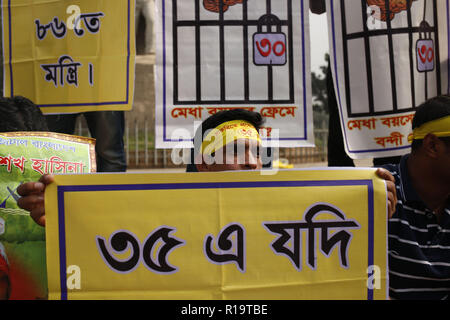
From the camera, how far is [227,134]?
1779mm

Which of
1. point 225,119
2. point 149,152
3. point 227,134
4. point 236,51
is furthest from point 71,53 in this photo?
point 149,152

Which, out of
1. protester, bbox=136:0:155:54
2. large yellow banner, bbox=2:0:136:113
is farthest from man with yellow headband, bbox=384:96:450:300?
protester, bbox=136:0:155:54

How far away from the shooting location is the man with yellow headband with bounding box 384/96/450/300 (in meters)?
1.58

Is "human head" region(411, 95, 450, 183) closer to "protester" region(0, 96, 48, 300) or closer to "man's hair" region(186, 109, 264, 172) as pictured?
"man's hair" region(186, 109, 264, 172)

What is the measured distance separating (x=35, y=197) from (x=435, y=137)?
4.24ft

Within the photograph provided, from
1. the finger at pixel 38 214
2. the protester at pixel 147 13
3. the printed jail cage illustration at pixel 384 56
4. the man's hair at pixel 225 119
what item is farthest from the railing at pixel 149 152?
the finger at pixel 38 214

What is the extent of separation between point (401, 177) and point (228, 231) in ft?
2.54

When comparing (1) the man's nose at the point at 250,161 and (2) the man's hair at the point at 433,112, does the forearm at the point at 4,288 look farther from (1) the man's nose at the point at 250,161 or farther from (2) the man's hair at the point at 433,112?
(2) the man's hair at the point at 433,112

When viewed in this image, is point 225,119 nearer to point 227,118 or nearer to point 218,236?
point 227,118

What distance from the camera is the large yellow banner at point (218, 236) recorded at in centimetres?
124

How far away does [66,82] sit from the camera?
94.7 inches

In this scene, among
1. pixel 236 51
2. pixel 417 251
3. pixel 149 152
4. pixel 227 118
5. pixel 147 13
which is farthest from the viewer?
pixel 147 13
